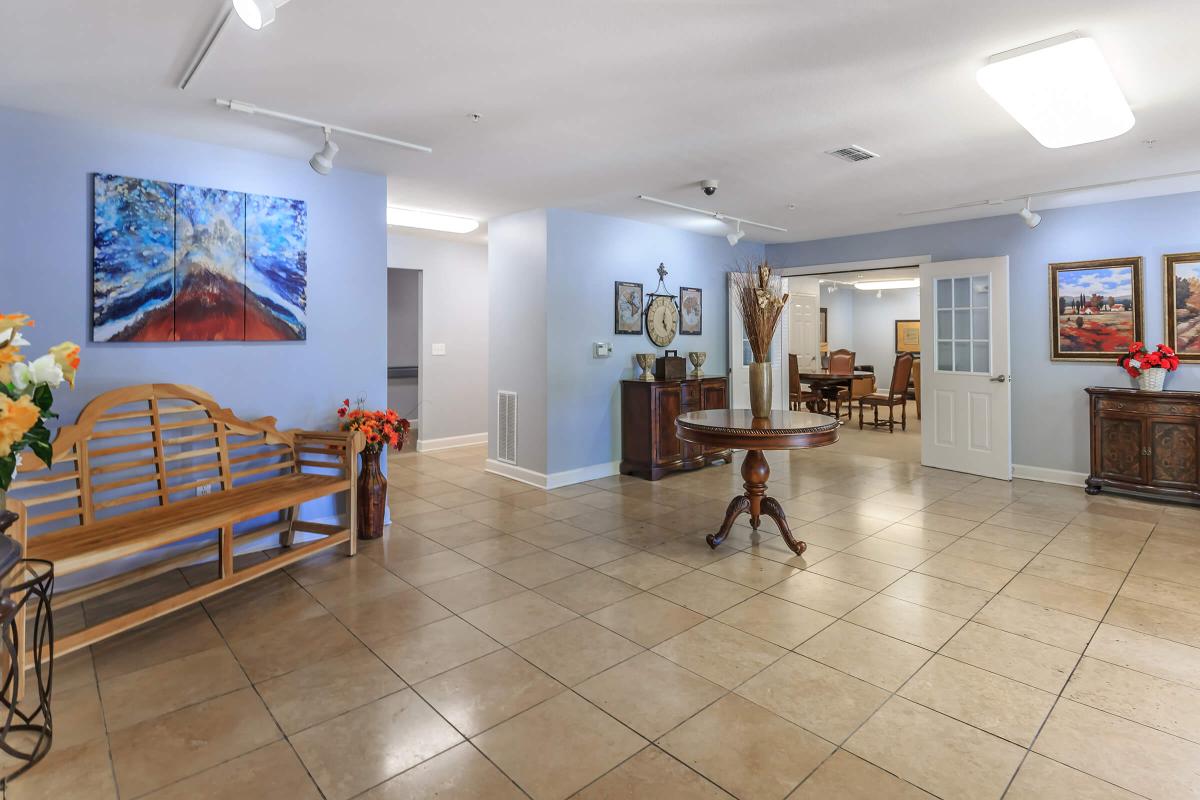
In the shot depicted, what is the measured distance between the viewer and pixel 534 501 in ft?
16.6

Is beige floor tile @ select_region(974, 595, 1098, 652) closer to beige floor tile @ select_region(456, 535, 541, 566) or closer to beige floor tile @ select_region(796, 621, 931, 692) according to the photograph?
beige floor tile @ select_region(796, 621, 931, 692)

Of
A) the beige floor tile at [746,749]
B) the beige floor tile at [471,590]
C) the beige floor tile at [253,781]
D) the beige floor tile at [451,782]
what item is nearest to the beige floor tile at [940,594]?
the beige floor tile at [746,749]

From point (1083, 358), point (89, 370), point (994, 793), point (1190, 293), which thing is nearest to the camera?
point (994, 793)

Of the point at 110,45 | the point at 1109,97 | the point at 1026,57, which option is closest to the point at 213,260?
the point at 110,45

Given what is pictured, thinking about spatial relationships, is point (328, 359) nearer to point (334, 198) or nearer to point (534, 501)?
point (334, 198)

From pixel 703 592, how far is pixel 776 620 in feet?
1.42

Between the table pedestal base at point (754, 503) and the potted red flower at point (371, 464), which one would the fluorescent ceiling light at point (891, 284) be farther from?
the potted red flower at point (371, 464)

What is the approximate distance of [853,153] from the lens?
12.7ft

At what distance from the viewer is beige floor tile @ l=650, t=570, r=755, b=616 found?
118 inches

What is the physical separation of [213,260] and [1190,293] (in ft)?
23.1

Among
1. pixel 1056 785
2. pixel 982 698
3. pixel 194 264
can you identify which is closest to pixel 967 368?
pixel 982 698

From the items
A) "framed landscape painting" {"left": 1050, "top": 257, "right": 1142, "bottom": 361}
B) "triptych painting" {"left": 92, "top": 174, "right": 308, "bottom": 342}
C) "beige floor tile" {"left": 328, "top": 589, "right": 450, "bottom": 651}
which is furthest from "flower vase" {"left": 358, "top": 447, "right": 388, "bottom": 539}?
"framed landscape painting" {"left": 1050, "top": 257, "right": 1142, "bottom": 361}

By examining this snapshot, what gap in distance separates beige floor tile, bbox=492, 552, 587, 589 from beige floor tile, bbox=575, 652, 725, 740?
97 cm

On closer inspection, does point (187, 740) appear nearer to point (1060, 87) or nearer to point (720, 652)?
point (720, 652)
